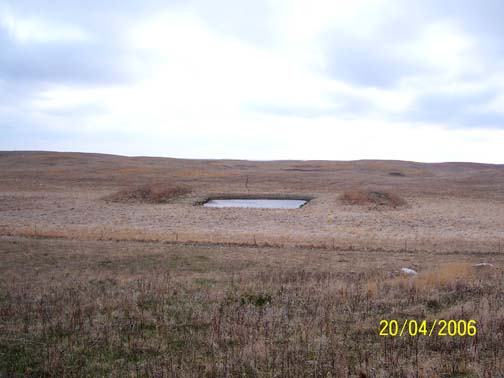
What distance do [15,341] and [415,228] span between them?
25.2 m

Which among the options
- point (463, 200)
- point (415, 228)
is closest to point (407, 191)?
point (463, 200)


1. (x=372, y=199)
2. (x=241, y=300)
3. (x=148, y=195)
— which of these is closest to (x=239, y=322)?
(x=241, y=300)

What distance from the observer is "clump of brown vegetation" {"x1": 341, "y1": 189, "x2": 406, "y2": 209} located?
39188 millimetres

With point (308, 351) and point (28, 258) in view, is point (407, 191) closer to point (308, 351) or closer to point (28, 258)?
point (28, 258)

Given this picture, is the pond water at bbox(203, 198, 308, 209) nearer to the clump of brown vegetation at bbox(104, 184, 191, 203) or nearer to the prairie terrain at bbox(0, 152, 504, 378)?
the clump of brown vegetation at bbox(104, 184, 191, 203)

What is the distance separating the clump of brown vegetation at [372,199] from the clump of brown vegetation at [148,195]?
1582 centimetres

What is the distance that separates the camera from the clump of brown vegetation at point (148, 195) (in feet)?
138
